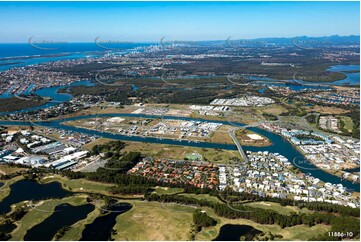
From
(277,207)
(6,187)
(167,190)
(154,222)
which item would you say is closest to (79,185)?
(6,187)

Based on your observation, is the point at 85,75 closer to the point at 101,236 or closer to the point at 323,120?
the point at 323,120

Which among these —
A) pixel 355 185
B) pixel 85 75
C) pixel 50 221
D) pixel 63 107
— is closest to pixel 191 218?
pixel 50 221

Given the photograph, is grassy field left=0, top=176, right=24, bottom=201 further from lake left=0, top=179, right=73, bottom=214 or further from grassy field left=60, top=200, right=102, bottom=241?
grassy field left=60, top=200, right=102, bottom=241

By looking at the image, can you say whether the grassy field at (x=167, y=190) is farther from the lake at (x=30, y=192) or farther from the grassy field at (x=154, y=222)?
the lake at (x=30, y=192)

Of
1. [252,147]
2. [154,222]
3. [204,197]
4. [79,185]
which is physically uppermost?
[252,147]

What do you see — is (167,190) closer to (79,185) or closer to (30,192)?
(79,185)

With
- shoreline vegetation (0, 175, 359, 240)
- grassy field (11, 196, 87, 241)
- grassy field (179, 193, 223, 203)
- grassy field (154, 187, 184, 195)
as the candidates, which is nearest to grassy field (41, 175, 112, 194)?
shoreline vegetation (0, 175, 359, 240)

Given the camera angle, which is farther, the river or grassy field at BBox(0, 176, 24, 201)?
the river
